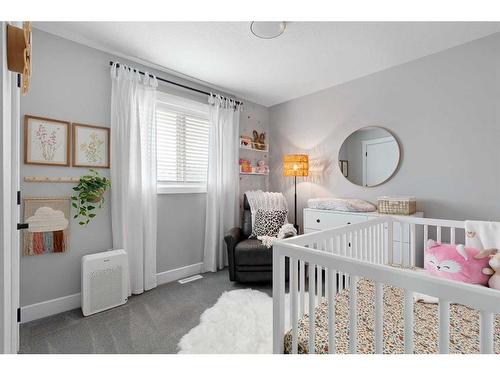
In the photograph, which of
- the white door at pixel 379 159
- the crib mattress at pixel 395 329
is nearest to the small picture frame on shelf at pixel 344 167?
the white door at pixel 379 159

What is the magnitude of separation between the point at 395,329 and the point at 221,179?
7.90ft

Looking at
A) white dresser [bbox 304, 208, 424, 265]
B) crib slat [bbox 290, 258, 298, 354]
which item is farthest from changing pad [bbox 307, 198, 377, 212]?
crib slat [bbox 290, 258, 298, 354]

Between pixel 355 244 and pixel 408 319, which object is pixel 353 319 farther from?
pixel 355 244

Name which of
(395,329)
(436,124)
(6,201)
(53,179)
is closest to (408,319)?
(395,329)

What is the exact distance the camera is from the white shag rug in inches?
61.8

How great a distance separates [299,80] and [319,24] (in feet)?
3.34

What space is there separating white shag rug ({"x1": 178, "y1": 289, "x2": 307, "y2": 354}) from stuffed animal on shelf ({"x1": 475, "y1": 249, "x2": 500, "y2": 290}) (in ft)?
4.21

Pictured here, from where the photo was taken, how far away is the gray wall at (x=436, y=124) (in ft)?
6.70

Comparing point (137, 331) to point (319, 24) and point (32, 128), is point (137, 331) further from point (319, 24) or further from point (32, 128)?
point (319, 24)

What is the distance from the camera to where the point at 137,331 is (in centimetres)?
177

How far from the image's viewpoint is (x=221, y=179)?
3111 millimetres

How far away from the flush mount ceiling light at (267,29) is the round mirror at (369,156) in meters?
1.52

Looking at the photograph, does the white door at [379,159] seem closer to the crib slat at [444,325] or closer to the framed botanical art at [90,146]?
the crib slat at [444,325]
